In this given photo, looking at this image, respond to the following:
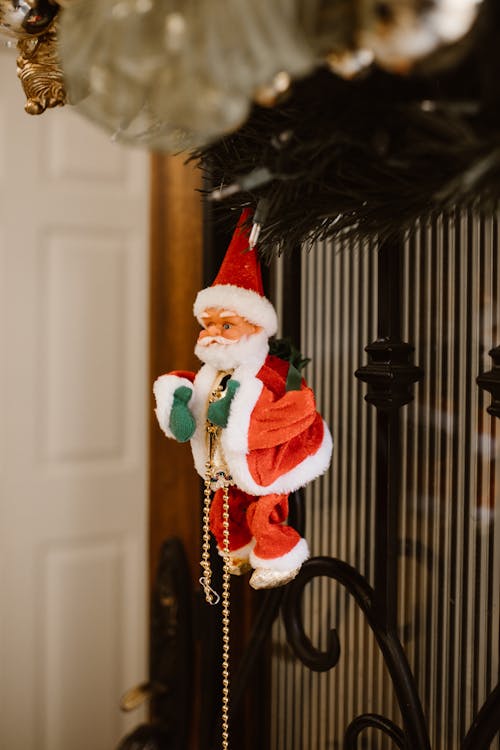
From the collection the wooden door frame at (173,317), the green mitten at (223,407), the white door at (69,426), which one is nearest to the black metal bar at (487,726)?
the green mitten at (223,407)

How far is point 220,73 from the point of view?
1.08ft

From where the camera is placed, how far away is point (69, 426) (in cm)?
164

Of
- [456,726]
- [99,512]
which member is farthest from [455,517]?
[99,512]

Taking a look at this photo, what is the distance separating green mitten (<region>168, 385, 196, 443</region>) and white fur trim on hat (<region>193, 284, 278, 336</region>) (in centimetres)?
8

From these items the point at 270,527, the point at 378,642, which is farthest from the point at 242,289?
the point at 378,642

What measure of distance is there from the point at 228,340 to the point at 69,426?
113 cm

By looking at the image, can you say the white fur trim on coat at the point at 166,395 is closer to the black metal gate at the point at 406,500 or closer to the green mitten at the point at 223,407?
the green mitten at the point at 223,407

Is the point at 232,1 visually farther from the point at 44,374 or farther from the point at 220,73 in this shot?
the point at 44,374

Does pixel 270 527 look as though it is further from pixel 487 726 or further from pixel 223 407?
pixel 487 726

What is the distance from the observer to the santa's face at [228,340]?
0.62 metres

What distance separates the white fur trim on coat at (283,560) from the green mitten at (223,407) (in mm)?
136

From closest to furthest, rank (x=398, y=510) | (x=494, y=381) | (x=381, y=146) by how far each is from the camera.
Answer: (x=381, y=146), (x=494, y=381), (x=398, y=510)

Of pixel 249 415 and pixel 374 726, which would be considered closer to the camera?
pixel 249 415

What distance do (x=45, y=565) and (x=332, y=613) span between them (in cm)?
89
